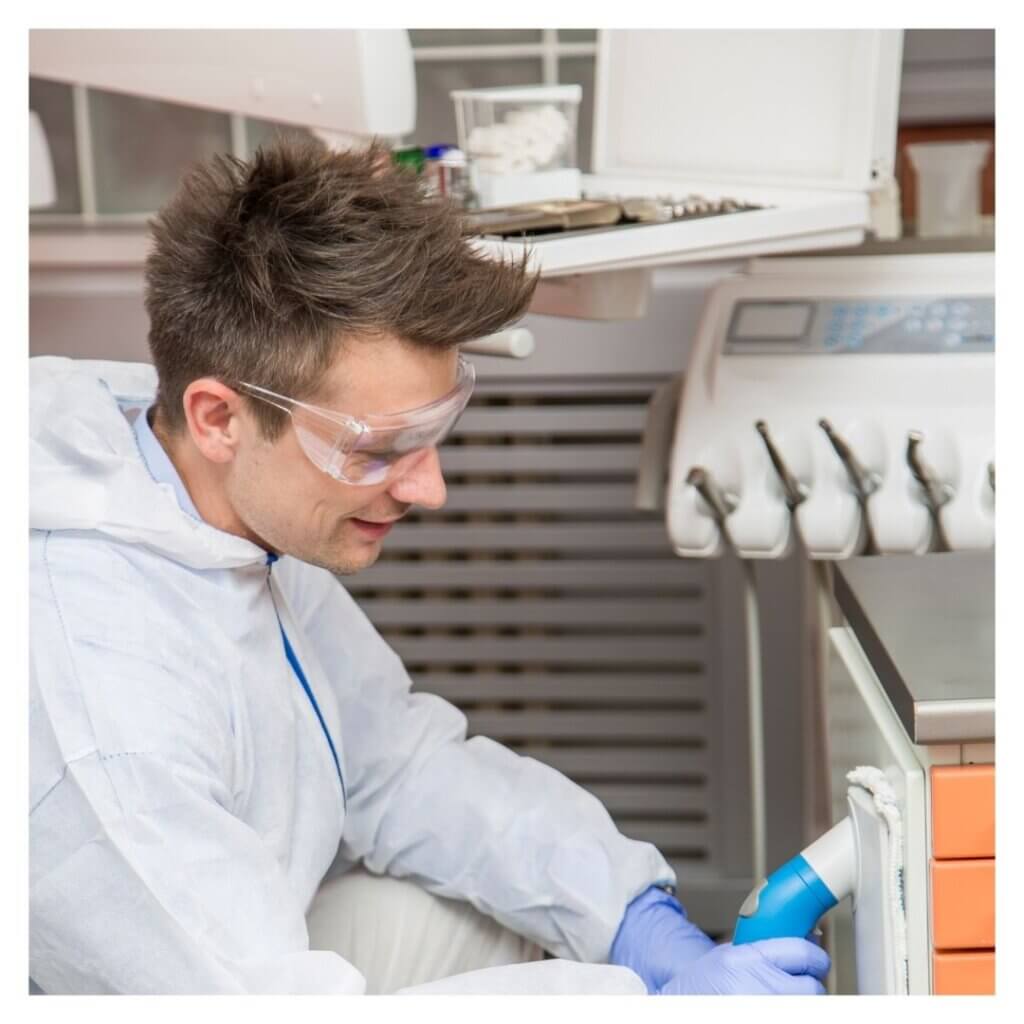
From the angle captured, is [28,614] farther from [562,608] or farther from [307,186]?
[562,608]

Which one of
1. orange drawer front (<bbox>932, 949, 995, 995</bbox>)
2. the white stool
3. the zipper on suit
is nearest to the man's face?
the zipper on suit

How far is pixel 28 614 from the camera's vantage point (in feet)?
3.92

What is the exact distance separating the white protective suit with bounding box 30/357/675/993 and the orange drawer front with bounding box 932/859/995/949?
314 millimetres

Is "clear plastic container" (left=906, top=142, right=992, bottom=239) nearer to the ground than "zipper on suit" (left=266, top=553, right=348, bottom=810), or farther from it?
farther from it

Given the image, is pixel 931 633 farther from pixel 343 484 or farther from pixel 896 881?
pixel 343 484

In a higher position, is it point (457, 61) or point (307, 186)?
point (457, 61)

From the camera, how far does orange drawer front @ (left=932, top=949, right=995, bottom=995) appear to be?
3.63 ft

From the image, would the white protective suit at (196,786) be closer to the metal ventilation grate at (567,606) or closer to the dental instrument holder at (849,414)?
the dental instrument holder at (849,414)

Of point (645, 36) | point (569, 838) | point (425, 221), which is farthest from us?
point (645, 36)

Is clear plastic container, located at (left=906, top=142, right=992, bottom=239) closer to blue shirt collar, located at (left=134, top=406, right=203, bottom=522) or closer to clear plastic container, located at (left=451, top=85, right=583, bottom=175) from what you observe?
clear plastic container, located at (left=451, top=85, right=583, bottom=175)

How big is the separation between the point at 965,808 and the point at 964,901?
0.23 feet

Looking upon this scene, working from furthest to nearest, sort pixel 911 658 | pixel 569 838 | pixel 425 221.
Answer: pixel 569 838
pixel 425 221
pixel 911 658
